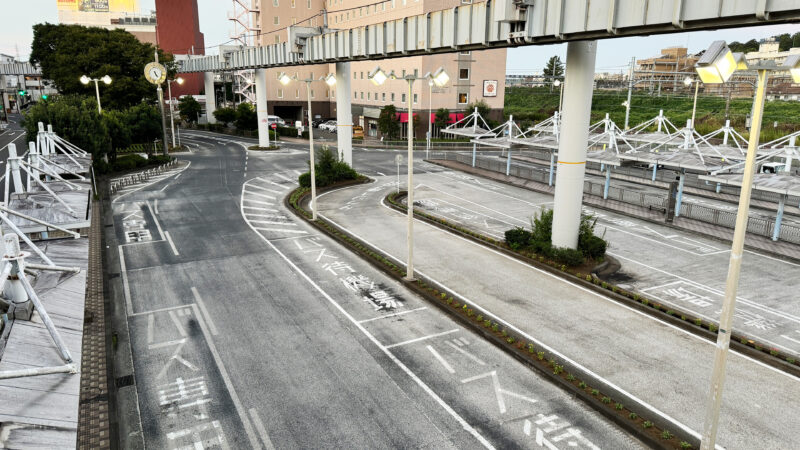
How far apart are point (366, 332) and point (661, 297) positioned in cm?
1124

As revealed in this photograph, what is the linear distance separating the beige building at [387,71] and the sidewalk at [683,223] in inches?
1042

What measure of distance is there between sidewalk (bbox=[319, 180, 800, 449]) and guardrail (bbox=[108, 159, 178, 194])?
23862mm

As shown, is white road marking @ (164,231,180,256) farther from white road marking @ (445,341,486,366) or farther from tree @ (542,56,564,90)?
tree @ (542,56,564,90)

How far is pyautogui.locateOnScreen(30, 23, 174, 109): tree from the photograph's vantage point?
2232 inches

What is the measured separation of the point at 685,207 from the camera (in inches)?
1194

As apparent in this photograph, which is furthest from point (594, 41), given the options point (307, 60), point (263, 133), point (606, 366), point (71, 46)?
point (71, 46)

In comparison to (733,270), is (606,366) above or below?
below

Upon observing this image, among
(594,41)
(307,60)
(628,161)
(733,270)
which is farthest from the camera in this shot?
(307,60)

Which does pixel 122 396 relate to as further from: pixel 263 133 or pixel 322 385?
pixel 263 133

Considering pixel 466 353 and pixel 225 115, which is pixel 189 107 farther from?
pixel 466 353

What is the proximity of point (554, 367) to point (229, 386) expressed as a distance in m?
8.71

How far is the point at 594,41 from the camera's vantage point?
66.7 feet

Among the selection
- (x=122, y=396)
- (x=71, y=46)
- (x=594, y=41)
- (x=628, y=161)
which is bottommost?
(x=122, y=396)

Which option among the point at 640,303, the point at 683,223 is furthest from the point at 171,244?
the point at 683,223
